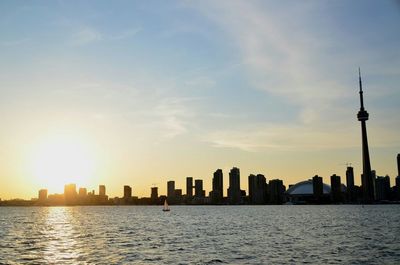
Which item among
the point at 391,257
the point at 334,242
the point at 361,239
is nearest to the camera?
the point at 391,257

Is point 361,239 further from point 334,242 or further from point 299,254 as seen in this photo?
point 299,254

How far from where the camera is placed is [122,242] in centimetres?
8444

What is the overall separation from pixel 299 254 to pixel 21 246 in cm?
4887

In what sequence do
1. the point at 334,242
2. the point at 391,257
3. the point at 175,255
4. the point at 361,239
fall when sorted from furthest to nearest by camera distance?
the point at 361,239 → the point at 334,242 → the point at 175,255 → the point at 391,257

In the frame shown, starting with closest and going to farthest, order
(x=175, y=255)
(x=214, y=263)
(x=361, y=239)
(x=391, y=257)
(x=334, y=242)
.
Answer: (x=214, y=263) → (x=391, y=257) → (x=175, y=255) → (x=334, y=242) → (x=361, y=239)

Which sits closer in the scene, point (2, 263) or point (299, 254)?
point (2, 263)

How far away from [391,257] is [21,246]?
61.1 meters

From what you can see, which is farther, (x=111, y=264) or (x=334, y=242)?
(x=334, y=242)

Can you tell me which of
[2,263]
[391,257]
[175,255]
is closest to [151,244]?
[175,255]

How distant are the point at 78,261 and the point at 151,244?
861 inches

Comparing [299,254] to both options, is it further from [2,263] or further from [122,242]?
[2,263]

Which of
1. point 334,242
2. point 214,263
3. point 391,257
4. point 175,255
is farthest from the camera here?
point 334,242

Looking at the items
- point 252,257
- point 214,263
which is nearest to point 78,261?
point 214,263

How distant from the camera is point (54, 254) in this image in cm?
6856
